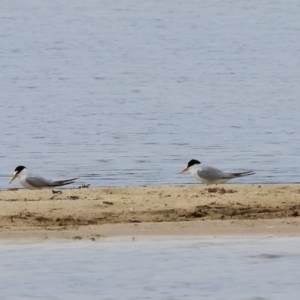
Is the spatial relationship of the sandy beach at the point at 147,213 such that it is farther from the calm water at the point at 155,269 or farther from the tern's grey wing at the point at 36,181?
the tern's grey wing at the point at 36,181

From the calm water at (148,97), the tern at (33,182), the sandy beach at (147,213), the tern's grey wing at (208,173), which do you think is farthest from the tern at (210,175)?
the tern at (33,182)

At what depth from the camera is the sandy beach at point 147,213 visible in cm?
1141

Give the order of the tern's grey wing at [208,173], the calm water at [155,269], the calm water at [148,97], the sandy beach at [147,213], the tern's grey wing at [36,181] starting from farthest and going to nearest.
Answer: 1. the calm water at [148,97]
2. the tern's grey wing at [208,173]
3. the tern's grey wing at [36,181]
4. the sandy beach at [147,213]
5. the calm water at [155,269]

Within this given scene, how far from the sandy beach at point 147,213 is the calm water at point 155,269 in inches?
14.8

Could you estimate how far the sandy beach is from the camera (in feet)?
37.4

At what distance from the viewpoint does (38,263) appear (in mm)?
10234

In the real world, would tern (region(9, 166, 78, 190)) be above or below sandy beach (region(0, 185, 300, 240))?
above

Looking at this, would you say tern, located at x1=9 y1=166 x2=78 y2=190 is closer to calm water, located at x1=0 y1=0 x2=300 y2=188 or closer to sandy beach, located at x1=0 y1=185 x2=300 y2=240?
sandy beach, located at x1=0 y1=185 x2=300 y2=240

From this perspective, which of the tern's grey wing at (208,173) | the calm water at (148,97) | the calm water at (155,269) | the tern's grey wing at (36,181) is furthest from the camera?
the calm water at (148,97)

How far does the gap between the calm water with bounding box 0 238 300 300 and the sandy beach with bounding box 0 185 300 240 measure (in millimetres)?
375

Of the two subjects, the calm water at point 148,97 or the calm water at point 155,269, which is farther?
the calm water at point 148,97

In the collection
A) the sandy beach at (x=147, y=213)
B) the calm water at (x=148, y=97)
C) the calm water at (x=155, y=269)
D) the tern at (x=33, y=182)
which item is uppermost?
the calm water at (x=148, y=97)

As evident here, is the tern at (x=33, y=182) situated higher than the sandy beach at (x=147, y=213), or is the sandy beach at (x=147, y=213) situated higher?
the tern at (x=33, y=182)

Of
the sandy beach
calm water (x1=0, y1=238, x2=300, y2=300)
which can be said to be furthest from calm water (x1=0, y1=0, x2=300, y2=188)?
calm water (x1=0, y1=238, x2=300, y2=300)
